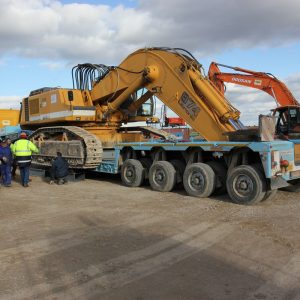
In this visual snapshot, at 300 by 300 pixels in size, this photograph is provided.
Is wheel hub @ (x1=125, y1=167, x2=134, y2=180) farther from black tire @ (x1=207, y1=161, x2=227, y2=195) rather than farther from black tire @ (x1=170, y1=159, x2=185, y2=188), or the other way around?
black tire @ (x1=207, y1=161, x2=227, y2=195)

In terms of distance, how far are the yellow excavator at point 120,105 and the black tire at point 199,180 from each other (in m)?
0.89

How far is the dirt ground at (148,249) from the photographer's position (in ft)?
14.9

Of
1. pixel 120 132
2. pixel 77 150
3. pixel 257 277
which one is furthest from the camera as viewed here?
pixel 120 132

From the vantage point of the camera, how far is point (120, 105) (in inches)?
527

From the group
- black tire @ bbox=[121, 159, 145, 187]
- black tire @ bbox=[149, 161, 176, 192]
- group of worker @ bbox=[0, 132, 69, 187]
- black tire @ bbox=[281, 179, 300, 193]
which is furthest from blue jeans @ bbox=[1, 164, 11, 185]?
black tire @ bbox=[281, 179, 300, 193]

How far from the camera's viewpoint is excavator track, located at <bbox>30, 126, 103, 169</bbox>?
1230 centimetres

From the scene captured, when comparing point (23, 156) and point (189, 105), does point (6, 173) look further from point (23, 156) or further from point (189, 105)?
point (189, 105)

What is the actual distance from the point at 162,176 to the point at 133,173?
1168 millimetres

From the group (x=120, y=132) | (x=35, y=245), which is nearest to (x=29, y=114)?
(x=120, y=132)

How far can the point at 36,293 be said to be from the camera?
439 cm

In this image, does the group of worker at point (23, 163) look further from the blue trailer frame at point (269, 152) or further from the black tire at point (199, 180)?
the black tire at point (199, 180)

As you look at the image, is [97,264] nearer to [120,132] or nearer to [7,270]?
[7,270]

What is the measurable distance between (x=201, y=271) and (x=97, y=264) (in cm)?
127

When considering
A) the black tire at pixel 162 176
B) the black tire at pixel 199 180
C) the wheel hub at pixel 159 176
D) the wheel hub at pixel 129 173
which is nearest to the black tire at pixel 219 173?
the black tire at pixel 199 180
